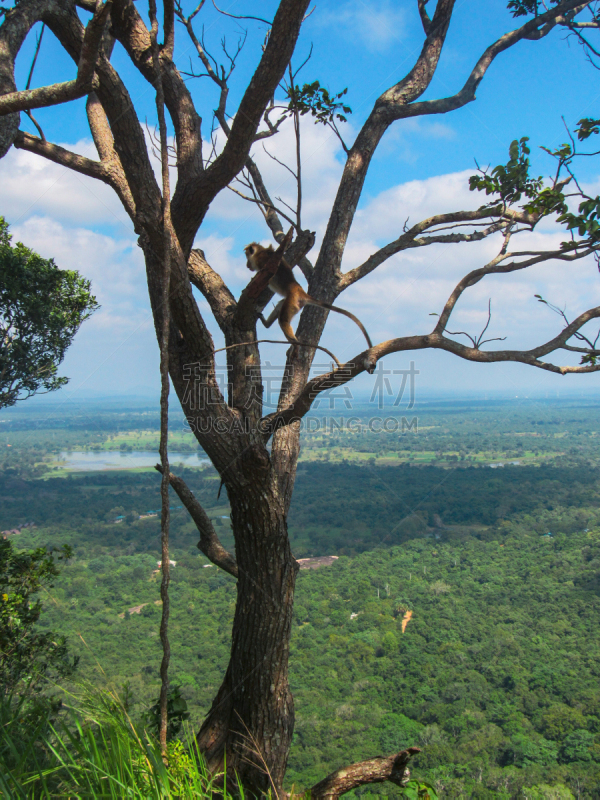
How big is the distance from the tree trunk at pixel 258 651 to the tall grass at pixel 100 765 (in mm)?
694

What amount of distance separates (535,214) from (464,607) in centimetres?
2487

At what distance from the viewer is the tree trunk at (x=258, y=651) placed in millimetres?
2994

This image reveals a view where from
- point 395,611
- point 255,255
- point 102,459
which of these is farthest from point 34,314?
point 102,459

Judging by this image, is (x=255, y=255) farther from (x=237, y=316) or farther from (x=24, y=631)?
(x=24, y=631)

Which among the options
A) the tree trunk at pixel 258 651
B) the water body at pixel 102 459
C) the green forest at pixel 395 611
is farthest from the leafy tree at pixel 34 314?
the water body at pixel 102 459

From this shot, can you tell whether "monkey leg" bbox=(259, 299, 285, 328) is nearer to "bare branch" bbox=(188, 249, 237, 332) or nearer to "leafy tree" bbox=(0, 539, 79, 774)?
"bare branch" bbox=(188, 249, 237, 332)

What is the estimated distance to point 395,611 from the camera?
23.0 metres

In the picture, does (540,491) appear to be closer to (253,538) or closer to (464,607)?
(464,607)

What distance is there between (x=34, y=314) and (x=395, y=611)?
70.9ft

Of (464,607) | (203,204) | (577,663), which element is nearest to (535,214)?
(203,204)

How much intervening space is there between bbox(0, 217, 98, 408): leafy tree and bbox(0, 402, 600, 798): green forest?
2548 mm

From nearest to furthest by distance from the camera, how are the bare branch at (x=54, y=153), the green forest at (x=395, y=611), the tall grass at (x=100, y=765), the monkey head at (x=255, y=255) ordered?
1. the tall grass at (x=100, y=765)
2. the bare branch at (x=54, y=153)
3. the monkey head at (x=255, y=255)
4. the green forest at (x=395, y=611)

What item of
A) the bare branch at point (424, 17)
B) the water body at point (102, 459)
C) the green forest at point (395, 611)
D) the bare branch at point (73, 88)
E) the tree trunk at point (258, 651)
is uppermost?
the bare branch at point (424, 17)

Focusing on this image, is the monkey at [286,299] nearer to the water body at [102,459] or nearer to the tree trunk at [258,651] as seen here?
the tree trunk at [258,651]
